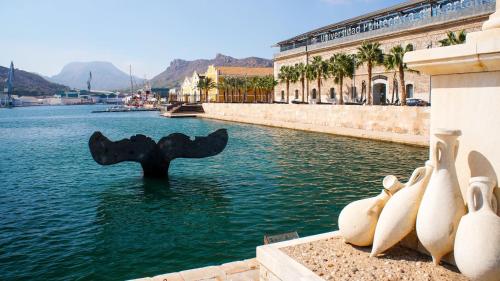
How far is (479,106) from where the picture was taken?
4.88 metres

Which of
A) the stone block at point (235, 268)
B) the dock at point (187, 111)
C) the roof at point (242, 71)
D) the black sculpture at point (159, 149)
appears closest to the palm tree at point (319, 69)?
the dock at point (187, 111)

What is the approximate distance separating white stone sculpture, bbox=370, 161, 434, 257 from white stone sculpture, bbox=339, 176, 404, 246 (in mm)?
290

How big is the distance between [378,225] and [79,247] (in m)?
7.07

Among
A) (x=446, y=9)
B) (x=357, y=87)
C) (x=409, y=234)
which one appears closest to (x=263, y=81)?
(x=357, y=87)

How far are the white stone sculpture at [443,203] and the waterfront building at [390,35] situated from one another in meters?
35.9

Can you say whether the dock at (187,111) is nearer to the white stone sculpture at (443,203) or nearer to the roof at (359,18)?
the roof at (359,18)

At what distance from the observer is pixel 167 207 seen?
13.3 m

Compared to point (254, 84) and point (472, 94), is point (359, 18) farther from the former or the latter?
point (472, 94)

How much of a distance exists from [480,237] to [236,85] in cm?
8183

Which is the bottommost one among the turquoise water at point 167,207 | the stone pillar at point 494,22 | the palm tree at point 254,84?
the turquoise water at point 167,207

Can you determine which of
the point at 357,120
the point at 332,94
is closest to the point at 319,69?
the point at 332,94

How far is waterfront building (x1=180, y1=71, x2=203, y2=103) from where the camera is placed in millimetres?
103812

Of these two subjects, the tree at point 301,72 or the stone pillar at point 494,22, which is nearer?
the stone pillar at point 494,22

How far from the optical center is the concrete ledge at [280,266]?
4.95 metres
